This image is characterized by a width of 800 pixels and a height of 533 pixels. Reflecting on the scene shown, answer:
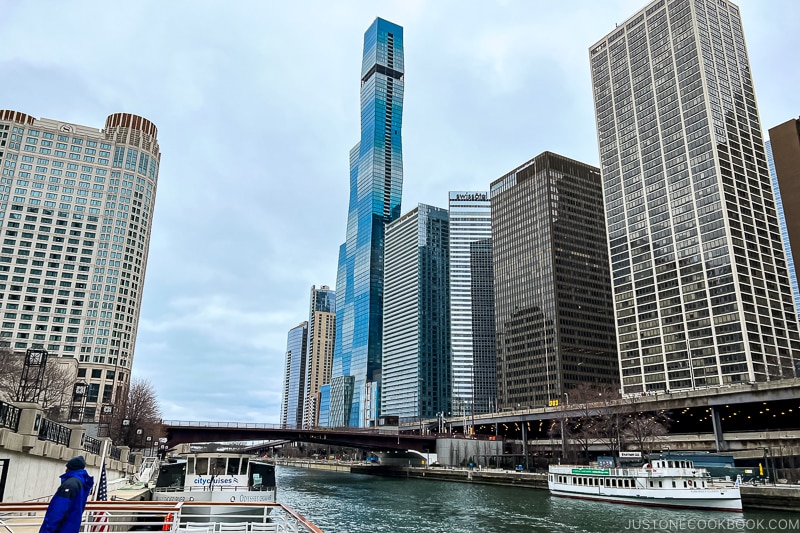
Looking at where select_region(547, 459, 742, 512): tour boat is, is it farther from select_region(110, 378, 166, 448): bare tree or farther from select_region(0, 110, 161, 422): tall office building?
select_region(0, 110, 161, 422): tall office building

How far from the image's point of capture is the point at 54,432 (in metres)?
35.9

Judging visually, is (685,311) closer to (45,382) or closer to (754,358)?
(754,358)

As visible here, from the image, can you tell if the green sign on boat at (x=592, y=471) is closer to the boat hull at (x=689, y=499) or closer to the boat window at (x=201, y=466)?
the boat hull at (x=689, y=499)

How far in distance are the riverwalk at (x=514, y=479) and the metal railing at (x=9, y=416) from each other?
2579 inches

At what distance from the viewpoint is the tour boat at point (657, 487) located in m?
60.6

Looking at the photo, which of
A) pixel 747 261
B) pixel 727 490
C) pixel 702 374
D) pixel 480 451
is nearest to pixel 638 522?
pixel 727 490

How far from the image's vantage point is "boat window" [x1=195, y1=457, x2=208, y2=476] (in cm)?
4566

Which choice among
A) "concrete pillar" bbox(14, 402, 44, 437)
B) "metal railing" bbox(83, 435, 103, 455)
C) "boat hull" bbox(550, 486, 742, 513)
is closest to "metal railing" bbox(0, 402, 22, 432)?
"concrete pillar" bbox(14, 402, 44, 437)

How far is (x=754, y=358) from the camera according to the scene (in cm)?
17375

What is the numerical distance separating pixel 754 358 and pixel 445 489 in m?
126

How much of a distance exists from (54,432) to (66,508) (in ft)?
99.6

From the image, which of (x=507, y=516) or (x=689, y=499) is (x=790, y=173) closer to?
(x=689, y=499)

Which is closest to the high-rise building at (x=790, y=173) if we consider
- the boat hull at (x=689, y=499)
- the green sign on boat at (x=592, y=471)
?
the green sign on boat at (x=592, y=471)

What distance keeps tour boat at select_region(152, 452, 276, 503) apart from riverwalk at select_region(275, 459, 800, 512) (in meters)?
50.1
